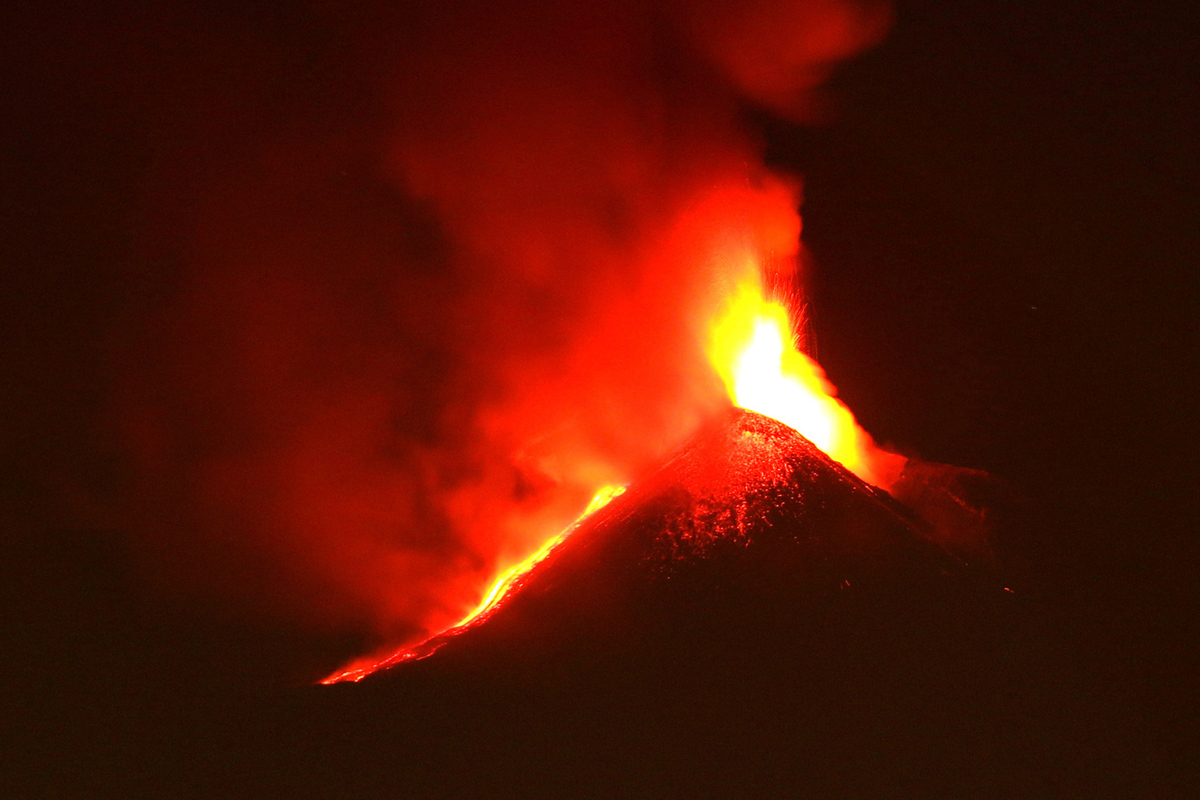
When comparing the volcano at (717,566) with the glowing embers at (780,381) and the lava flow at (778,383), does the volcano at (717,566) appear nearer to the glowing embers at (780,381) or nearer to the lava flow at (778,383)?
the lava flow at (778,383)

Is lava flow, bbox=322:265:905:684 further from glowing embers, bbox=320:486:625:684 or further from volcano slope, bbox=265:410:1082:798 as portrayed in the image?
volcano slope, bbox=265:410:1082:798

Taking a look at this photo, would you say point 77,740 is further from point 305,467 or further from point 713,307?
point 713,307

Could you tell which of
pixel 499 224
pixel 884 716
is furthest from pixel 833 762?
pixel 499 224

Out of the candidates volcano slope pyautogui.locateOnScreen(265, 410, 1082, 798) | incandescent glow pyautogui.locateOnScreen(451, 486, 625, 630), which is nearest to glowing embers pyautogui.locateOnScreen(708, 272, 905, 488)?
incandescent glow pyautogui.locateOnScreen(451, 486, 625, 630)

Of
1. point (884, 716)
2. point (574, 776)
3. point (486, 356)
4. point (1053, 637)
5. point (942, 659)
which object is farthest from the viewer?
point (486, 356)

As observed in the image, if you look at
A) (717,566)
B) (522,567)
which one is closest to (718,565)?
(717,566)

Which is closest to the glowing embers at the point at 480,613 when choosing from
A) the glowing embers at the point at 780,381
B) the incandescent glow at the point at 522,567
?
the incandescent glow at the point at 522,567
